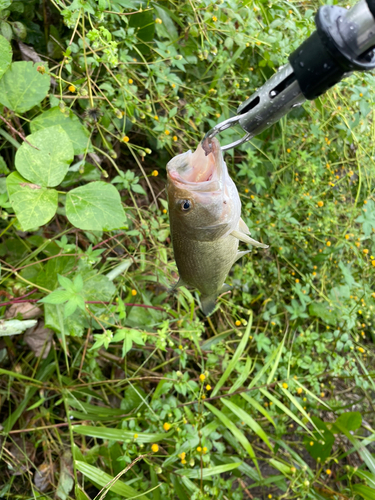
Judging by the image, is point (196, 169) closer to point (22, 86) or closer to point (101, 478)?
point (22, 86)

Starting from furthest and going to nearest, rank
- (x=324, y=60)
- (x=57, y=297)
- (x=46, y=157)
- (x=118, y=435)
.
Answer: (x=118, y=435) < (x=46, y=157) < (x=57, y=297) < (x=324, y=60)

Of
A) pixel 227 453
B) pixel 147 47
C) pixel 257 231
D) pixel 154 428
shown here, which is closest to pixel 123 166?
pixel 147 47

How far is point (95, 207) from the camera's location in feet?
6.15

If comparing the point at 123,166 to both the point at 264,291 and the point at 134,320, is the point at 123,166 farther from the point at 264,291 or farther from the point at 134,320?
the point at 264,291

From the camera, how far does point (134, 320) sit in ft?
8.35

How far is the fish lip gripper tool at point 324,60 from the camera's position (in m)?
0.78

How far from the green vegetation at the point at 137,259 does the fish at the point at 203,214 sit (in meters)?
0.43

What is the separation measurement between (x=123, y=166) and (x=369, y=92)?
6.11 feet

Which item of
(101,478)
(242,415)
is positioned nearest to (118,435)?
(101,478)

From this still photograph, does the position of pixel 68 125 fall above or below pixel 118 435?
above

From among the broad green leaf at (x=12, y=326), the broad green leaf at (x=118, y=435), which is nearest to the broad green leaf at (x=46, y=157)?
the broad green leaf at (x=12, y=326)

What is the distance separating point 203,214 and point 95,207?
2.13 feet

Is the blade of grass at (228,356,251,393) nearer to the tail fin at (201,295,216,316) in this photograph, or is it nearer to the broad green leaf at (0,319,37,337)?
the tail fin at (201,295,216,316)

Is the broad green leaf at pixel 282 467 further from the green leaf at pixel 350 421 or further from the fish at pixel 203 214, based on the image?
the fish at pixel 203 214
